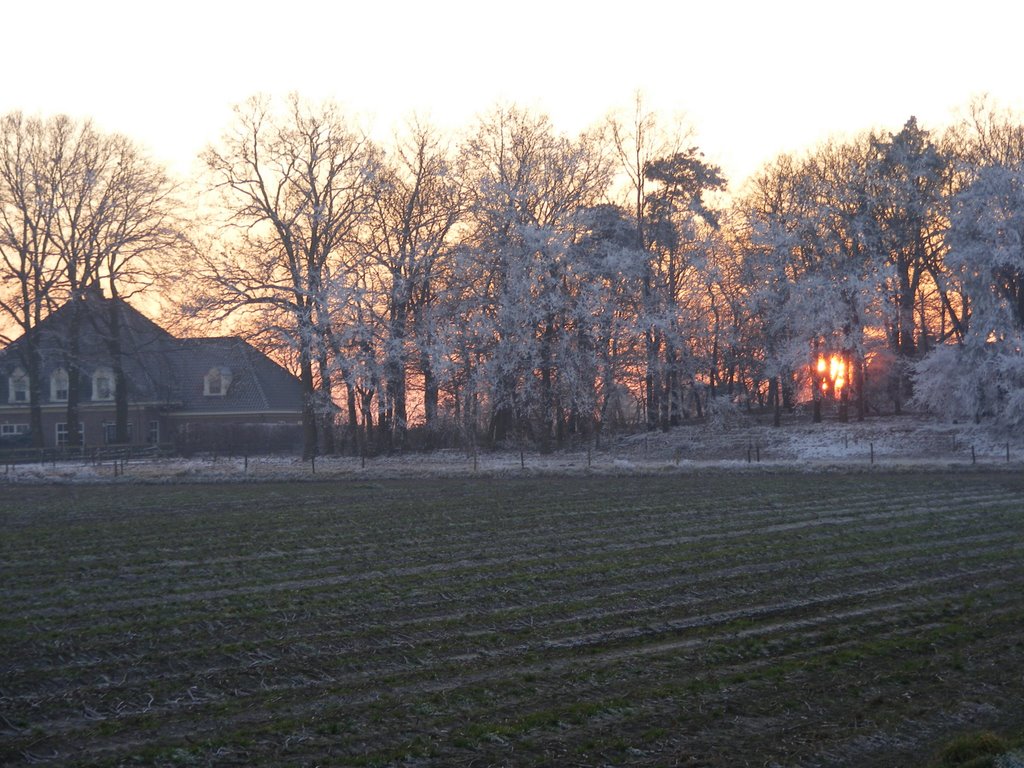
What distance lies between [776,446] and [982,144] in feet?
62.3

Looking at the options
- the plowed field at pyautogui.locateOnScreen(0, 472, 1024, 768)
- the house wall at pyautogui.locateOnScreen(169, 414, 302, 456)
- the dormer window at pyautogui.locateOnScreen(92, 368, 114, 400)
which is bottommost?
the plowed field at pyautogui.locateOnScreen(0, 472, 1024, 768)

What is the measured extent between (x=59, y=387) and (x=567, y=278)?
101 ft

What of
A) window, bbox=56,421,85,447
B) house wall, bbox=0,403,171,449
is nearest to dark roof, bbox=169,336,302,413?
house wall, bbox=0,403,171,449

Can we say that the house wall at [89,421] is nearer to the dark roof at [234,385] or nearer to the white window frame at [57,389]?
the white window frame at [57,389]

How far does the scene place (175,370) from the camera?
63.3 m

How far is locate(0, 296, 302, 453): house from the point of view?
5319cm

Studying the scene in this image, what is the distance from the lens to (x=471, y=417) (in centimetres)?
4756

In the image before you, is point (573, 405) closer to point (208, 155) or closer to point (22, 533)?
point (208, 155)

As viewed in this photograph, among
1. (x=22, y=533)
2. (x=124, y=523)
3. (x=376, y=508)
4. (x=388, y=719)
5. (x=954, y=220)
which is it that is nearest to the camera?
(x=388, y=719)

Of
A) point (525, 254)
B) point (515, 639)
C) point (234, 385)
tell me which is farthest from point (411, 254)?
point (515, 639)

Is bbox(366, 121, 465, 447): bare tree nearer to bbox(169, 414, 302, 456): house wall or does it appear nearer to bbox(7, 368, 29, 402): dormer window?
bbox(169, 414, 302, 456): house wall

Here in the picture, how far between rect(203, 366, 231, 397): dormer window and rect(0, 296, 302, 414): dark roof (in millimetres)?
207

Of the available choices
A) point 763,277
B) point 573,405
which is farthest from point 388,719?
point 763,277

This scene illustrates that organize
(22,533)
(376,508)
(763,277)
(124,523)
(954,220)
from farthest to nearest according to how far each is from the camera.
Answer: (763,277) → (954,220) → (376,508) → (124,523) → (22,533)
